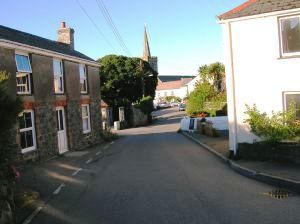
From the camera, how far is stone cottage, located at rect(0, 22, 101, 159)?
16859 mm

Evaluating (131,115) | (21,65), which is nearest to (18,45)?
(21,65)

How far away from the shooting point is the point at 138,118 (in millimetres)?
51375

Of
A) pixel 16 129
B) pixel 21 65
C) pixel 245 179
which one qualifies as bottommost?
pixel 245 179

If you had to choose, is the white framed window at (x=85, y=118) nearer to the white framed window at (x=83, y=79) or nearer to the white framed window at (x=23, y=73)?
the white framed window at (x=83, y=79)

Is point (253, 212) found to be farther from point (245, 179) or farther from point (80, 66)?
point (80, 66)

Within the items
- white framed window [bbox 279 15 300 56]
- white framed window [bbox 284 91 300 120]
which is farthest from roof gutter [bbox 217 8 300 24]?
white framed window [bbox 284 91 300 120]

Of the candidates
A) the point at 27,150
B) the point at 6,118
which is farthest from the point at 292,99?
the point at 27,150

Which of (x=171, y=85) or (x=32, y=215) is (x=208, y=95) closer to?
(x=32, y=215)

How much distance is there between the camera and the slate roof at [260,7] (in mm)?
13805

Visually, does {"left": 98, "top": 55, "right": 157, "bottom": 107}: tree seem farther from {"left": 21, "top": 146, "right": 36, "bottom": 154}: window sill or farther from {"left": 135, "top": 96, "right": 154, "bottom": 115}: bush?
{"left": 21, "top": 146, "right": 36, "bottom": 154}: window sill

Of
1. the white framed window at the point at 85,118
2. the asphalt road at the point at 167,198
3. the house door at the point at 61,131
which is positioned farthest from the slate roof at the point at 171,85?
the asphalt road at the point at 167,198

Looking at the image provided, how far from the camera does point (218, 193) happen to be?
10547mm

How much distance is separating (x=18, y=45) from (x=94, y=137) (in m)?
11.2

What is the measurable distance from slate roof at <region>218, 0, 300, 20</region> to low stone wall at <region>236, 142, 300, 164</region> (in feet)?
14.6
